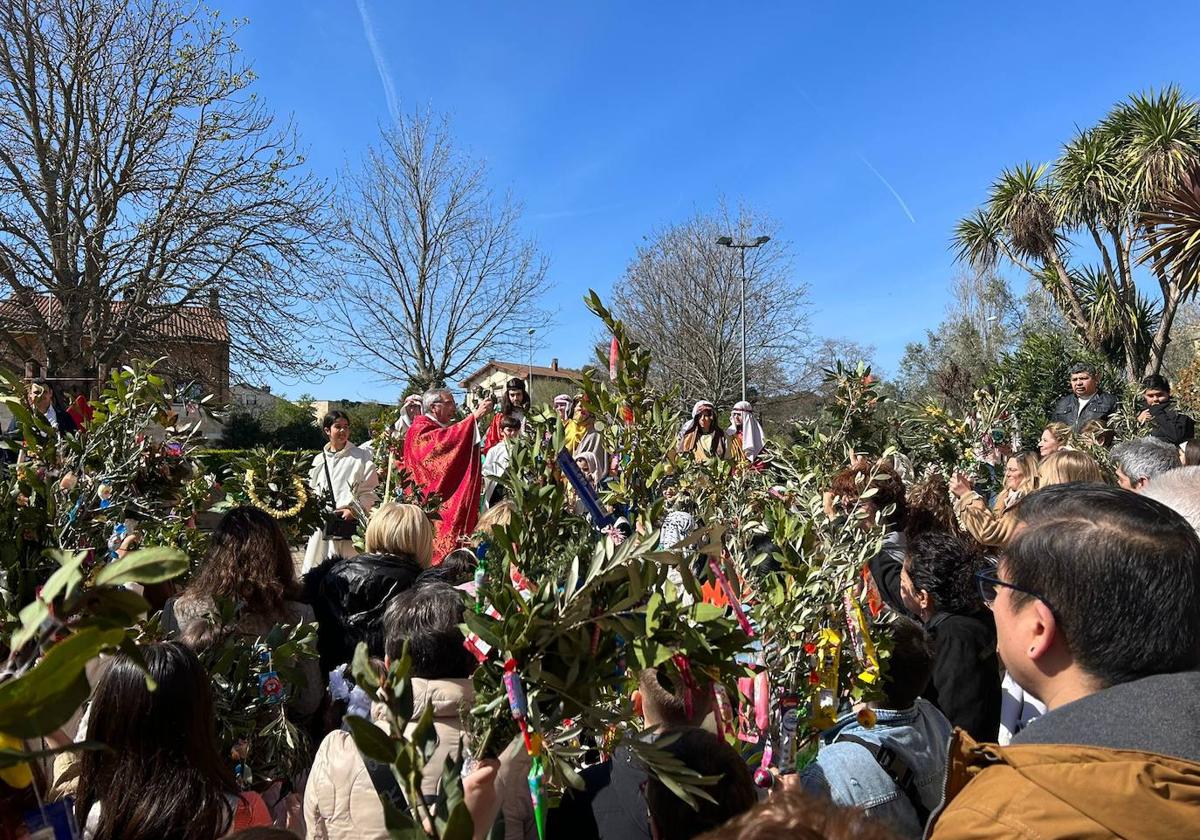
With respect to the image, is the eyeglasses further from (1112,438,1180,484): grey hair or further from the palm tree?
the palm tree

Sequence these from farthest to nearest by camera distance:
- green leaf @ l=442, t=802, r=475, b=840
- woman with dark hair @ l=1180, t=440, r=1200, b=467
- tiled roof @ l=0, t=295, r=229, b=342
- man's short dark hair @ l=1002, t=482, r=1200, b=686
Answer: tiled roof @ l=0, t=295, r=229, b=342 < woman with dark hair @ l=1180, t=440, r=1200, b=467 < man's short dark hair @ l=1002, t=482, r=1200, b=686 < green leaf @ l=442, t=802, r=475, b=840

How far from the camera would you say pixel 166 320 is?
46.9ft

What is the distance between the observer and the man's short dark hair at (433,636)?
2.01m

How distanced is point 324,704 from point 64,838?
2.03m

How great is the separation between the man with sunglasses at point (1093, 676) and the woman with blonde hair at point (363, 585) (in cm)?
254

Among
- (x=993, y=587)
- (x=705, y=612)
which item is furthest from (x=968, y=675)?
(x=705, y=612)

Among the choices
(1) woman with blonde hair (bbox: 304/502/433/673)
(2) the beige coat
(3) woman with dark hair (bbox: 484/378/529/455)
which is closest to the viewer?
(2) the beige coat

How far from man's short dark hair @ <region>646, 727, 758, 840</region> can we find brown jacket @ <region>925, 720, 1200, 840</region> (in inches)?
25.7

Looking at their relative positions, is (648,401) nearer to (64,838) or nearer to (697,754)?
(697,754)

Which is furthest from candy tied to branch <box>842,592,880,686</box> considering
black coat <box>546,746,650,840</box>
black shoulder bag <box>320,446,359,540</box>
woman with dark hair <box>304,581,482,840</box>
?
black shoulder bag <box>320,446,359,540</box>

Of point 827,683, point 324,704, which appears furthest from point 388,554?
point 827,683

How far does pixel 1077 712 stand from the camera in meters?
1.30

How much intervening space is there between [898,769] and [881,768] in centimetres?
9

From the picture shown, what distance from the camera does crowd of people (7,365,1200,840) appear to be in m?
1.13
